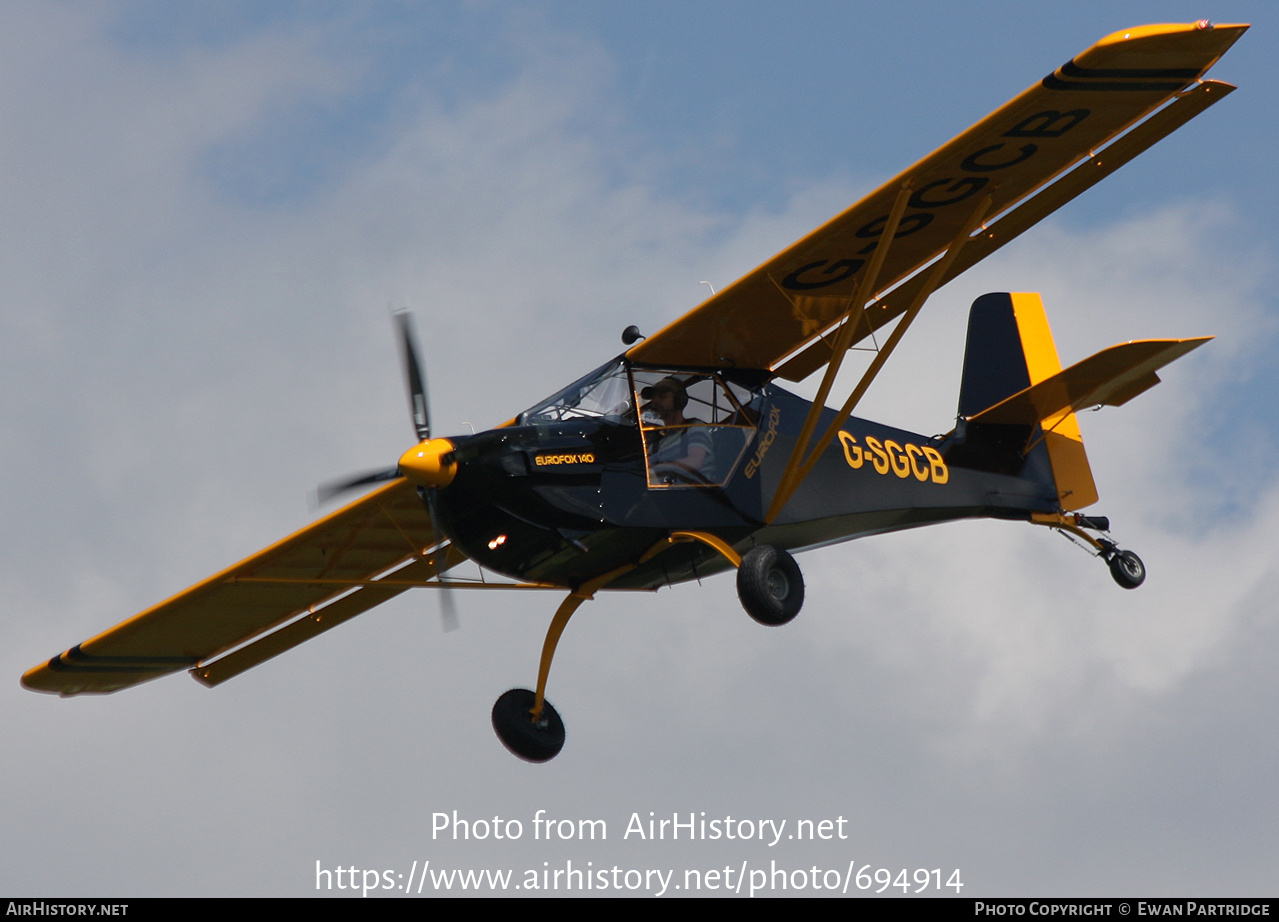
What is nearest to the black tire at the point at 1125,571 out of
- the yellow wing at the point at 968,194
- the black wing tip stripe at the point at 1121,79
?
the yellow wing at the point at 968,194

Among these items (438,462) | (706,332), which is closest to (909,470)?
(706,332)

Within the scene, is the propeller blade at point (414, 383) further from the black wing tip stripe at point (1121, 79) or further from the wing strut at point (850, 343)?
the black wing tip stripe at point (1121, 79)

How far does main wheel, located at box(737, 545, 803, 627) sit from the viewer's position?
1320 centimetres

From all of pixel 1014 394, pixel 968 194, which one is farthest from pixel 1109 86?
pixel 1014 394

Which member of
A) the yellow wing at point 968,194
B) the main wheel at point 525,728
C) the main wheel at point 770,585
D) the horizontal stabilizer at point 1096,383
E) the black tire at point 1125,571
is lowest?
the main wheel at point 525,728

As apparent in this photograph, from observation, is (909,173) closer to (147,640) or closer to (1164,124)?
(1164,124)

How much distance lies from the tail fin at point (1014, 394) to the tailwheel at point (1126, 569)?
69 cm

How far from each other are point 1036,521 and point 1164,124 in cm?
458

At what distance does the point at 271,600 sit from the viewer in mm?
16812

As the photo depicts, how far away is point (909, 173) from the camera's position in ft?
42.9

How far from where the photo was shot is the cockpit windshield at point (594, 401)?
44.9 ft

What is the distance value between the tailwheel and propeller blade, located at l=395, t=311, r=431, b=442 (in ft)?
23.2

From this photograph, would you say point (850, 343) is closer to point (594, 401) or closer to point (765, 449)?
point (765, 449)

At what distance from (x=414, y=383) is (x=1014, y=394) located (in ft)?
21.6
